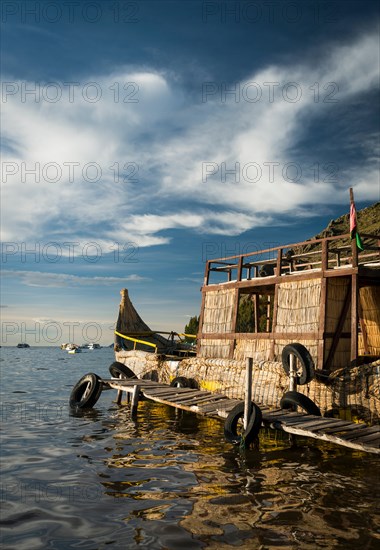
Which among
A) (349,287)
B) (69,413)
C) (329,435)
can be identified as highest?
(349,287)

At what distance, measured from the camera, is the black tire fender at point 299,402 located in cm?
1420

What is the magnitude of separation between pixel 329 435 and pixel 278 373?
204 inches

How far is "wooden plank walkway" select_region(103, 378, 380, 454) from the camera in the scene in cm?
1093

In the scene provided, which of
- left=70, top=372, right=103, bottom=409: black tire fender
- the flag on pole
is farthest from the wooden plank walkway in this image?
the flag on pole

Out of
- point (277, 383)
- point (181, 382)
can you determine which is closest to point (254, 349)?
point (277, 383)

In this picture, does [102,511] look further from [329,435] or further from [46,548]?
[329,435]

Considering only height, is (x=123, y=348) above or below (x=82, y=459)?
above

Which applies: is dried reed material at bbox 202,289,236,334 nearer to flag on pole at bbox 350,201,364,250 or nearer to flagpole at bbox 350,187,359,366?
flagpole at bbox 350,187,359,366

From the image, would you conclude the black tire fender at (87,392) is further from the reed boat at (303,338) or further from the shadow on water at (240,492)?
the shadow on water at (240,492)

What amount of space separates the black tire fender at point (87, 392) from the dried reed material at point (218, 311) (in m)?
5.50

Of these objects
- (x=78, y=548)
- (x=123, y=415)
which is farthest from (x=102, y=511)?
(x=123, y=415)

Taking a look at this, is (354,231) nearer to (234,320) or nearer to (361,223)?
(234,320)

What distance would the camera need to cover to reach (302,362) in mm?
14734

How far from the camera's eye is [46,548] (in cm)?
701
